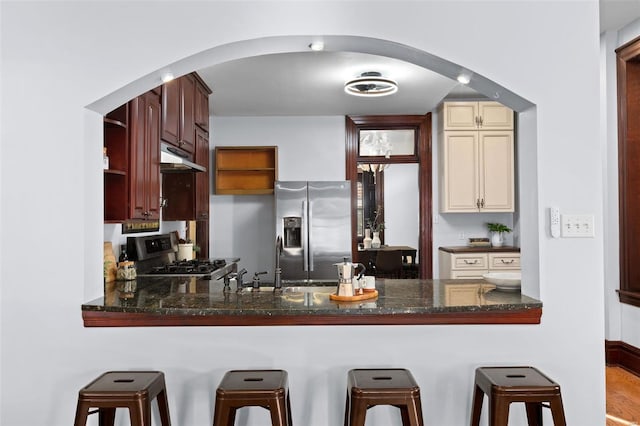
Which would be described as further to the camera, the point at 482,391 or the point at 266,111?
the point at 266,111

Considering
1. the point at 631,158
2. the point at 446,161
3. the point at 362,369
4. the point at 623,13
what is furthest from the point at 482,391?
the point at 446,161

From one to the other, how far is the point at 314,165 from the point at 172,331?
385 centimetres

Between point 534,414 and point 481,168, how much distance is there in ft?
12.3

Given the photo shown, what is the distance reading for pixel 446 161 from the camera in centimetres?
557

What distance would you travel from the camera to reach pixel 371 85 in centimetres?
439

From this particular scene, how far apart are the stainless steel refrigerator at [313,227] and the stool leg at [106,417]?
2.97 metres

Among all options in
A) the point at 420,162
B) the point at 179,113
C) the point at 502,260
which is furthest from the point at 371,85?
the point at 502,260

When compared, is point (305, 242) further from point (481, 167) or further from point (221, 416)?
point (221, 416)

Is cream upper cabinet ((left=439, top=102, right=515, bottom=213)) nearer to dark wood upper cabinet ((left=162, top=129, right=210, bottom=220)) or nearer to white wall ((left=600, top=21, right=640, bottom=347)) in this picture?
white wall ((left=600, top=21, right=640, bottom=347))

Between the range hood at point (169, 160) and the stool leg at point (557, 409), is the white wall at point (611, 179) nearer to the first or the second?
the stool leg at point (557, 409)

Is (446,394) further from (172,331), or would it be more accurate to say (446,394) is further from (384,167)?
(384,167)

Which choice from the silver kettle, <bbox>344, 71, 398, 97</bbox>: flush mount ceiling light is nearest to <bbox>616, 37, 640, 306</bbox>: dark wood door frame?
<bbox>344, 71, 398, 97</bbox>: flush mount ceiling light

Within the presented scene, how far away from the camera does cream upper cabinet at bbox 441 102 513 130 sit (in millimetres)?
5555

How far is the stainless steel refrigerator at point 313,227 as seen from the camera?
16.9 ft
